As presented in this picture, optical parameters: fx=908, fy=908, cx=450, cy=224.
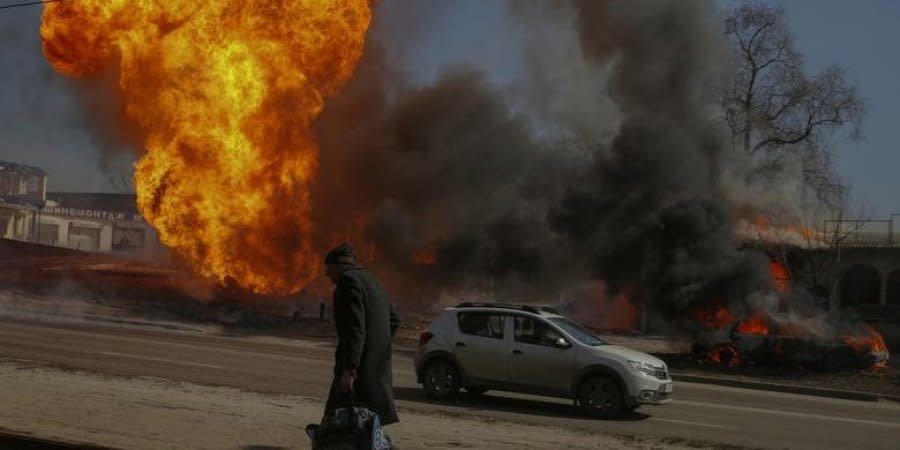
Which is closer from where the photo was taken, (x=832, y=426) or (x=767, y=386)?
(x=832, y=426)

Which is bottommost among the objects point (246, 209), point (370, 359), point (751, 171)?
point (370, 359)

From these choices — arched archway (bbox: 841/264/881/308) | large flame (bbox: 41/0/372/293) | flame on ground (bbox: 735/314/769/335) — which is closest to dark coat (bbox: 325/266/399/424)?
flame on ground (bbox: 735/314/769/335)

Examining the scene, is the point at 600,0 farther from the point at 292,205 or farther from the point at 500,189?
the point at 292,205

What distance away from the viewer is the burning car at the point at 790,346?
71.4 ft

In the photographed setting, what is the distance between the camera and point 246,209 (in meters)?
31.7

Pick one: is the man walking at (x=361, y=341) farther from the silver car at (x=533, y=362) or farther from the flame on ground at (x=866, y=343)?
the flame on ground at (x=866, y=343)

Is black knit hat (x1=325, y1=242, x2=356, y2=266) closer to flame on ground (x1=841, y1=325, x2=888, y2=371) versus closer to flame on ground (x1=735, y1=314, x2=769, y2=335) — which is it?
flame on ground (x1=841, y1=325, x2=888, y2=371)

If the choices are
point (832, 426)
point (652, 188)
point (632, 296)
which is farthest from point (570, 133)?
point (832, 426)

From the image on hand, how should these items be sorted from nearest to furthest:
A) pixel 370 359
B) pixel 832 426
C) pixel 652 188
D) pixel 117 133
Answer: pixel 370 359 → pixel 832 426 → pixel 652 188 → pixel 117 133

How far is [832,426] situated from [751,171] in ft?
73.2

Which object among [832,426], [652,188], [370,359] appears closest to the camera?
[370,359]

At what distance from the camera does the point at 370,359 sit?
612cm

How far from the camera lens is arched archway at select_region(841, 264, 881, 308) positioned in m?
32.6

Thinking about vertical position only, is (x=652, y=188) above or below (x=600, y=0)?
below
